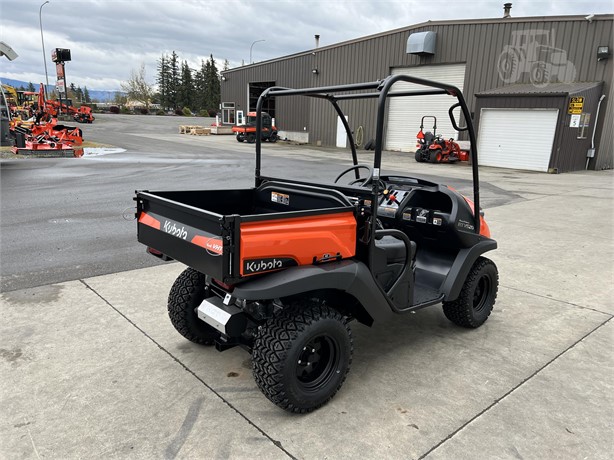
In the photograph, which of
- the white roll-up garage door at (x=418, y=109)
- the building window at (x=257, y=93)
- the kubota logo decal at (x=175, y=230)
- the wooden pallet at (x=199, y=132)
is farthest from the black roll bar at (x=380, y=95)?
the building window at (x=257, y=93)

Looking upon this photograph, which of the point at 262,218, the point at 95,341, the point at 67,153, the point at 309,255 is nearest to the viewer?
the point at 262,218

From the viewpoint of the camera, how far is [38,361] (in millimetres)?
2869

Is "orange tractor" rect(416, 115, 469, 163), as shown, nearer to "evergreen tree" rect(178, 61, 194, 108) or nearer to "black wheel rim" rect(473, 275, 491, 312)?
"black wheel rim" rect(473, 275, 491, 312)

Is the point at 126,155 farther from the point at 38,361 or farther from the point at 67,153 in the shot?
the point at 38,361

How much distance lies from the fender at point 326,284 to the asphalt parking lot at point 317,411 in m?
0.51

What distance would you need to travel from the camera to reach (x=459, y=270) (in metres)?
3.32

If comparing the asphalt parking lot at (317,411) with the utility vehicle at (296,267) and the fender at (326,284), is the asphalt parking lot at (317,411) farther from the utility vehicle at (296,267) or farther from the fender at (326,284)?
the fender at (326,284)

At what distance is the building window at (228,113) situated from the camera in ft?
128

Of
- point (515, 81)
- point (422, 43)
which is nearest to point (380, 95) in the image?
point (515, 81)

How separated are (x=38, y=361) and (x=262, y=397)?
57.9 inches

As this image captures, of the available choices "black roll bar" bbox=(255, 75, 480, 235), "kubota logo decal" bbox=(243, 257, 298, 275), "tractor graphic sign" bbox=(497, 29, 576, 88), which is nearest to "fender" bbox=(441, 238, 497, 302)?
"black roll bar" bbox=(255, 75, 480, 235)

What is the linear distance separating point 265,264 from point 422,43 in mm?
21038

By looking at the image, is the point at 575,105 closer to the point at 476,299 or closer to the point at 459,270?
the point at 476,299

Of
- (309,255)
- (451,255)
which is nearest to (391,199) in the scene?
(451,255)
